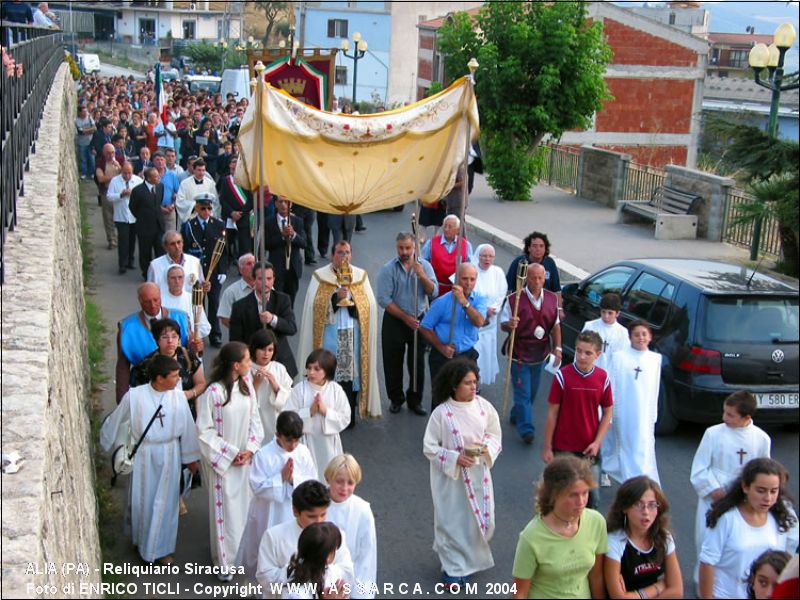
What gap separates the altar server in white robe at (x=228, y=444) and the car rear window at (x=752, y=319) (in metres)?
4.17

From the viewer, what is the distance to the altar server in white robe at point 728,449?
648cm

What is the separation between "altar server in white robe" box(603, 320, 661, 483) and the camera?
26.3 feet

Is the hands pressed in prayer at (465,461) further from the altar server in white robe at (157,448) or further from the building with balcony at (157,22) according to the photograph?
the building with balcony at (157,22)

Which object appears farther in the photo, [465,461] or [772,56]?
[772,56]

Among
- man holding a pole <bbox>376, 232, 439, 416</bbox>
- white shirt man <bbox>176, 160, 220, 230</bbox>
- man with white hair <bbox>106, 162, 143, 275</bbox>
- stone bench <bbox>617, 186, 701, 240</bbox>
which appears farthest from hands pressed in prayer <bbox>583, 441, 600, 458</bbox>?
stone bench <bbox>617, 186, 701, 240</bbox>

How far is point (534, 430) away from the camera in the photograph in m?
9.59

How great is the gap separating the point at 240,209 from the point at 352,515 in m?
9.22

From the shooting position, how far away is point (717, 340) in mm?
9023

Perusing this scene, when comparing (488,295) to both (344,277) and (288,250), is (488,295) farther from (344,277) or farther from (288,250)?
(288,250)

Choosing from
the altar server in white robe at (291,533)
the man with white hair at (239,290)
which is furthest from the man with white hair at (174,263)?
the altar server in white robe at (291,533)

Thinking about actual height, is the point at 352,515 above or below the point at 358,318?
above

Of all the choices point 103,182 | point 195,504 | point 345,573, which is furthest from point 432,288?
point 103,182

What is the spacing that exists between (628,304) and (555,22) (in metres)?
13.5

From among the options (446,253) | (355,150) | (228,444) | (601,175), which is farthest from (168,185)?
(601,175)
